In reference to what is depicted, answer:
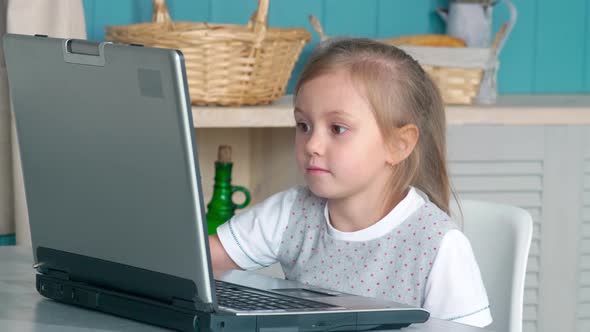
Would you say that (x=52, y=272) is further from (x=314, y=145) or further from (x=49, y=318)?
(x=314, y=145)

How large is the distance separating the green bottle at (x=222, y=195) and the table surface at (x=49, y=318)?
1.18m

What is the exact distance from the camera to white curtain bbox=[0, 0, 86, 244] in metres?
2.12

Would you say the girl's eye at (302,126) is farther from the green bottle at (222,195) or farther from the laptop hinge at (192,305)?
the green bottle at (222,195)

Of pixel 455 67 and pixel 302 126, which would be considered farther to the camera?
pixel 455 67

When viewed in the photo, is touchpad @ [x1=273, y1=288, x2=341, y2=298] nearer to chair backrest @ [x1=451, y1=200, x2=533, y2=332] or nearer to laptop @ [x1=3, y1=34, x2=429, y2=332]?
laptop @ [x1=3, y1=34, x2=429, y2=332]

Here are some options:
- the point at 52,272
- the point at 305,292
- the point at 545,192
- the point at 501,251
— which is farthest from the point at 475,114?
the point at 52,272

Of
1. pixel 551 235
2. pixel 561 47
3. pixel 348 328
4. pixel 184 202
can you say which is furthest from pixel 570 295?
pixel 184 202

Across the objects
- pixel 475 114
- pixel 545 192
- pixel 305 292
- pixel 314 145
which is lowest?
pixel 545 192

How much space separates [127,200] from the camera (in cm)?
99

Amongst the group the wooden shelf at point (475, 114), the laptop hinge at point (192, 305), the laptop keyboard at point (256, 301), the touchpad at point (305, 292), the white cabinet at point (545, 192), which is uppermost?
the laptop hinge at point (192, 305)

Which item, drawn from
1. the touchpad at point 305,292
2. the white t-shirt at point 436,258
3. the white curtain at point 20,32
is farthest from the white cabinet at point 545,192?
the touchpad at point 305,292

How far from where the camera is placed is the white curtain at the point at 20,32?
2117mm

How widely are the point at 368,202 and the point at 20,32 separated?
99 cm

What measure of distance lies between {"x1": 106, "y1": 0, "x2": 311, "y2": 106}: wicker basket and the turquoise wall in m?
0.31
